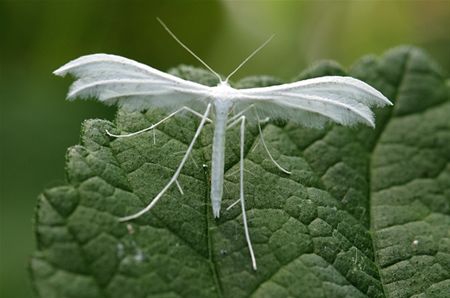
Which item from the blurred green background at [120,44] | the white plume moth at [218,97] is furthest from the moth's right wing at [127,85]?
the blurred green background at [120,44]

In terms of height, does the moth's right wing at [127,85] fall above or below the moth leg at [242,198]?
above

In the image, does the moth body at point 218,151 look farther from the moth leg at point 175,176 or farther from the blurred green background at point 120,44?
the blurred green background at point 120,44

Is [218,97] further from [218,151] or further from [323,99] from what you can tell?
[323,99]

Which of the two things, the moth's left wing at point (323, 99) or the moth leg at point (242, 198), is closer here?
the moth leg at point (242, 198)

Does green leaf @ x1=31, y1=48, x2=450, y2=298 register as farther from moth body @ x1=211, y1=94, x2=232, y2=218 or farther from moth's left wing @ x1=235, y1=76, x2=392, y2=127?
moth's left wing @ x1=235, y1=76, x2=392, y2=127

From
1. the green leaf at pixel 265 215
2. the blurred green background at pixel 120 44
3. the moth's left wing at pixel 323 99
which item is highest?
the blurred green background at pixel 120 44

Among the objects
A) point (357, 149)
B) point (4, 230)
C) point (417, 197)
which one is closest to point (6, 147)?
point (4, 230)

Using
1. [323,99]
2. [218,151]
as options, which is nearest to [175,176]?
[218,151]

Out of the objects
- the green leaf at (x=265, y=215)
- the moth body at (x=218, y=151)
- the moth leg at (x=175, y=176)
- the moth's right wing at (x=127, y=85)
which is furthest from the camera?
the moth's right wing at (x=127, y=85)

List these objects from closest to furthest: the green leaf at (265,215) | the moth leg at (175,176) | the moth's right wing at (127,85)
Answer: the green leaf at (265,215), the moth leg at (175,176), the moth's right wing at (127,85)
